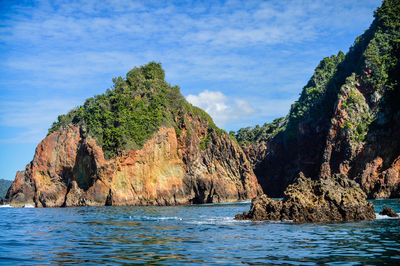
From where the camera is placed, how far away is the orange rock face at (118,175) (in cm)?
6931

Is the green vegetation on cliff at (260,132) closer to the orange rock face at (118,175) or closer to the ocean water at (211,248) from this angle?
the orange rock face at (118,175)

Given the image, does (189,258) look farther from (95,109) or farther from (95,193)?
(95,109)

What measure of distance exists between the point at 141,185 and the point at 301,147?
59190 millimetres

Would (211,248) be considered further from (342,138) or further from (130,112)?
(342,138)

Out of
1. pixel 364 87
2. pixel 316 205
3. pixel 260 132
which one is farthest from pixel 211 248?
pixel 260 132

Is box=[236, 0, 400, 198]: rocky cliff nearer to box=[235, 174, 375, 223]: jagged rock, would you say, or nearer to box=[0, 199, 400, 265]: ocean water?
box=[235, 174, 375, 223]: jagged rock

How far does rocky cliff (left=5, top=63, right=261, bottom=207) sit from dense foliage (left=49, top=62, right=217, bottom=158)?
188 mm

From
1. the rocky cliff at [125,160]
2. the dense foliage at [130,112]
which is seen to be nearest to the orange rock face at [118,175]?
the rocky cliff at [125,160]

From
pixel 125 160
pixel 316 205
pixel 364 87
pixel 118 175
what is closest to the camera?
pixel 316 205

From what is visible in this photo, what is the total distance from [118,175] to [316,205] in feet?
159

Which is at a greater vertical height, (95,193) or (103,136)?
(103,136)

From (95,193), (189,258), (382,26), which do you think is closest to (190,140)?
(95,193)

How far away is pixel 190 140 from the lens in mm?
88500

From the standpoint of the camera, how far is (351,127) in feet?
303
